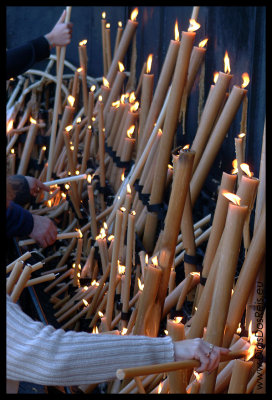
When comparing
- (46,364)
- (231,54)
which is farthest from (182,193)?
(231,54)

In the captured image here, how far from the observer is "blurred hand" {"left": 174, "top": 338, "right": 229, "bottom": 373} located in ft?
3.04

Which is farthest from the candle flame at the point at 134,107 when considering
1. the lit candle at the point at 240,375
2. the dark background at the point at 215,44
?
the lit candle at the point at 240,375

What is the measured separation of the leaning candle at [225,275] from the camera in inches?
35.4

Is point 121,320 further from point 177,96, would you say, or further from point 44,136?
point 44,136

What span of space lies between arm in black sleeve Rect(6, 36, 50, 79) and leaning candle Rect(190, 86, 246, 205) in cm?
81

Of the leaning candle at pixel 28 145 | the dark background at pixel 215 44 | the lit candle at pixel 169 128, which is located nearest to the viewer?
the lit candle at pixel 169 128

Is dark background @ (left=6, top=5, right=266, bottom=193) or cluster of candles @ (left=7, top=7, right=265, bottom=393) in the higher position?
dark background @ (left=6, top=5, right=266, bottom=193)

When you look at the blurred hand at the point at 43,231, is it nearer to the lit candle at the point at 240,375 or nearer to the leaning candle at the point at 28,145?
the lit candle at the point at 240,375

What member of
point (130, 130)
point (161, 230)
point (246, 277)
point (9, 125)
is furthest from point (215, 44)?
point (9, 125)

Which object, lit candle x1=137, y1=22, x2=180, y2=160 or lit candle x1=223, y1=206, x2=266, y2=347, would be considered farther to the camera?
lit candle x1=137, y1=22, x2=180, y2=160

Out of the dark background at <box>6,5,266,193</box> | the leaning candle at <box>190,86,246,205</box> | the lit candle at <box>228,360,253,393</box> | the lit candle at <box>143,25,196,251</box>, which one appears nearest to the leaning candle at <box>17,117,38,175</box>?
the dark background at <box>6,5,266,193</box>

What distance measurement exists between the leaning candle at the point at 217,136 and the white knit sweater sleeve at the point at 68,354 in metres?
0.44

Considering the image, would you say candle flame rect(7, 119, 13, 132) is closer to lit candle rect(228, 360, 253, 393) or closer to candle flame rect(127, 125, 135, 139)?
candle flame rect(127, 125, 135, 139)

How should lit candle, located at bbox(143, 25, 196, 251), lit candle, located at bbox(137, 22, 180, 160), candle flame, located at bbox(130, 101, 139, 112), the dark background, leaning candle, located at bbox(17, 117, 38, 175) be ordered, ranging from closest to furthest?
lit candle, located at bbox(143, 25, 196, 251) → the dark background → lit candle, located at bbox(137, 22, 180, 160) → candle flame, located at bbox(130, 101, 139, 112) → leaning candle, located at bbox(17, 117, 38, 175)
